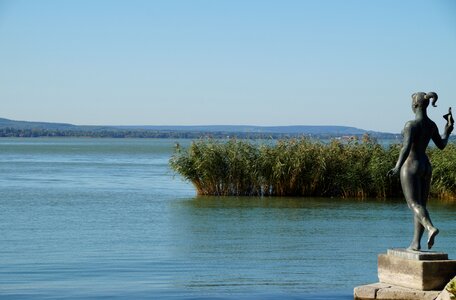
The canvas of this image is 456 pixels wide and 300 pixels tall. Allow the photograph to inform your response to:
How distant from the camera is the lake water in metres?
14.4

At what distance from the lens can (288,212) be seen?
2658 centimetres

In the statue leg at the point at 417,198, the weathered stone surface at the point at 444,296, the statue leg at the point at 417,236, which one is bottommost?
the weathered stone surface at the point at 444,296

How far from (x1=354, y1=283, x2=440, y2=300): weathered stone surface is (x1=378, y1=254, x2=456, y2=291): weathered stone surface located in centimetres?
10

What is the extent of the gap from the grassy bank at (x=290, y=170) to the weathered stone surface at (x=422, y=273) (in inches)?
712

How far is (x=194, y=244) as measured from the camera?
1978cm

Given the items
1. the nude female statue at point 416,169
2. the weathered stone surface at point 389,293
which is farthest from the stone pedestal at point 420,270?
the nude female statue at point 416,169

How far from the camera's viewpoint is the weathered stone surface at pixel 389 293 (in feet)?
39.8

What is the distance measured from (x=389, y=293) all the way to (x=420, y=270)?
49 cm

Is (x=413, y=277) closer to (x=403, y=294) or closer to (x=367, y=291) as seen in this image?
(x=403, y=294)

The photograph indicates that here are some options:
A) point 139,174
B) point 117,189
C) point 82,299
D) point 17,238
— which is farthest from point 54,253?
point 139,174

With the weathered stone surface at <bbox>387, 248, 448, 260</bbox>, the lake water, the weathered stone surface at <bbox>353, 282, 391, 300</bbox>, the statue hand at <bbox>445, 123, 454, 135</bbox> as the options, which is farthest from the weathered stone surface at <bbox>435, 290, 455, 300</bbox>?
the statue hand at <bbox>445, 123, 454, 135</bbox>

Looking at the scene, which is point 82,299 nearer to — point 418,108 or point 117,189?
point 418,108

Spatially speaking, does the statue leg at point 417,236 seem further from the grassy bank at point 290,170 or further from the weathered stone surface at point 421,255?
the grassy bank at point 290,170

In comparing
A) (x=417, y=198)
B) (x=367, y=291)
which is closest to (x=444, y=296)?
(x=367, y=291)
